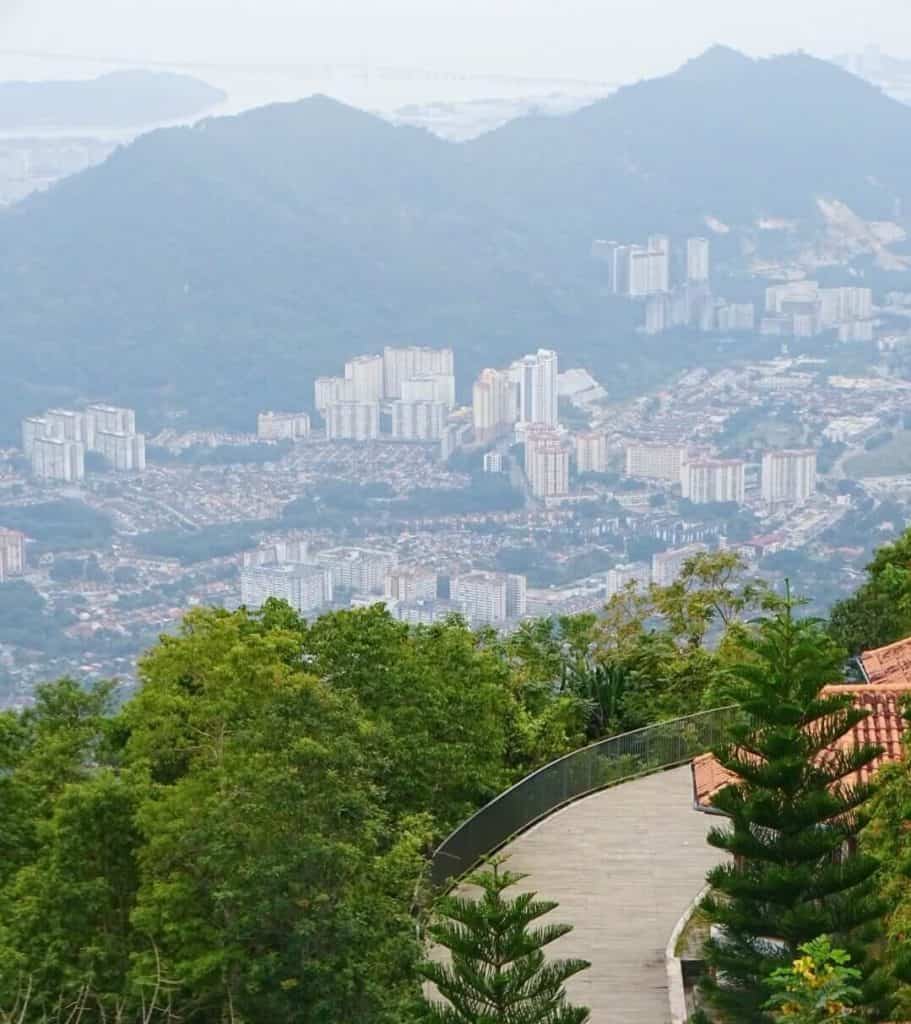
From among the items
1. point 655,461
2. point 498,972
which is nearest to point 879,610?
point 498,972

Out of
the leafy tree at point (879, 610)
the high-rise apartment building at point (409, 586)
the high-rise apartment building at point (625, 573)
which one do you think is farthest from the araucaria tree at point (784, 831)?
the high-rise apartment building at point (409, 586)

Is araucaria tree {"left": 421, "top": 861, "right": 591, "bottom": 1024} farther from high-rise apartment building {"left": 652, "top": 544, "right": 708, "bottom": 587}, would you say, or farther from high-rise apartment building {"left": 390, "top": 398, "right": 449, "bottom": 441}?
high-rise apartment building {"left": 390, "top": 398, "right": 449, "bottom": 441}

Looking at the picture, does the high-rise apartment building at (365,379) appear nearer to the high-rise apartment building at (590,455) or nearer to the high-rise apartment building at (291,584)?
the high-rise apartment building at (590,455)

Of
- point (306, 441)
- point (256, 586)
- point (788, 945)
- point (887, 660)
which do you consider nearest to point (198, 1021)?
point (788, 945)

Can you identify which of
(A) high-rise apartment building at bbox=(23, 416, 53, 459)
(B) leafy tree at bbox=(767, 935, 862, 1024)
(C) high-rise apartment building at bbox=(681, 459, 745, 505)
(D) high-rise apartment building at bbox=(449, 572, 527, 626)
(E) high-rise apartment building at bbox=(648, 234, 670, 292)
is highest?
(E) high-rise apartment building at bbox=(648, 234, 670, 292)

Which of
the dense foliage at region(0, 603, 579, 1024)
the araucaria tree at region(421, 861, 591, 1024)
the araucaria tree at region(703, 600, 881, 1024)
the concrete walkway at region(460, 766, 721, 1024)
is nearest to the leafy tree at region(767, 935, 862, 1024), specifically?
the araucaria tree at region(421, 861, 591, 1024)

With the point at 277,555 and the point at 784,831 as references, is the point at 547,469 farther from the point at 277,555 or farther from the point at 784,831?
the point at 784,831
